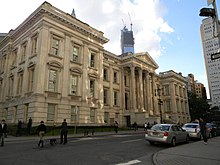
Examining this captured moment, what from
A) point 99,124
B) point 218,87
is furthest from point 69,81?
point 218,87

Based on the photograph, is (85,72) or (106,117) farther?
(106,117)

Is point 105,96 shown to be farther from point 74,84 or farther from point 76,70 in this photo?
point 76,70

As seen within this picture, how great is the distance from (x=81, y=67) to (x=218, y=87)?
392ft

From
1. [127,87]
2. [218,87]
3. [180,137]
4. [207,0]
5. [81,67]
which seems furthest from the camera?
[218,87]

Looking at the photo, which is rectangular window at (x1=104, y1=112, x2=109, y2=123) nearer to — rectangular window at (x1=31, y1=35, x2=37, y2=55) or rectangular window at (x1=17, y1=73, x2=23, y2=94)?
rectangular window at (x1=17, y1=73, x2=23, y2=94)

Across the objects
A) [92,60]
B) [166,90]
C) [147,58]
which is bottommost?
[166,90]

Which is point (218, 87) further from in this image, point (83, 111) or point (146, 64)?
point (83, 111)

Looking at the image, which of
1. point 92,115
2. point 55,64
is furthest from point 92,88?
point 55,64

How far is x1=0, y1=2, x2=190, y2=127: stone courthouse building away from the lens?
25.6m

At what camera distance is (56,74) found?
2734 centimetres

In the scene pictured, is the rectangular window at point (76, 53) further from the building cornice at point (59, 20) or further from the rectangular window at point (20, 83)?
the rectangular window at point (20, 83)

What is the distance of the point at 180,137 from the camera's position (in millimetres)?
14383

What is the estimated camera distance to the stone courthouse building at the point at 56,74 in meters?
25.6

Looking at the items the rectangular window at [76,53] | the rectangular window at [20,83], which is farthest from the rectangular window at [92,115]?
the rectangular window at [20,83]
